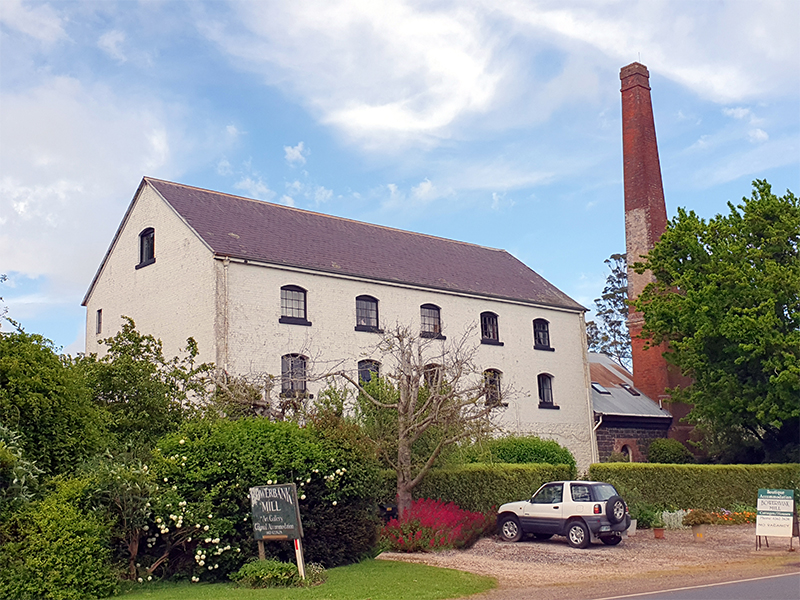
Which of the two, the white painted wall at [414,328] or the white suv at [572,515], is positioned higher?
the white painted wall at [414,328]

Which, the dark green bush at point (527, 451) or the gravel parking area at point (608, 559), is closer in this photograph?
the gravel parking area at point (608, 559)

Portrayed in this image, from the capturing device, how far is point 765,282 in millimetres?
28625

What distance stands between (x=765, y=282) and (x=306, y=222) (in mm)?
17568

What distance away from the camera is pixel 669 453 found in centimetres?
3491

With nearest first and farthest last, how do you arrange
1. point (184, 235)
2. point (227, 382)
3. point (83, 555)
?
point (83, 555)
point (227, 382)
point (184, 235)

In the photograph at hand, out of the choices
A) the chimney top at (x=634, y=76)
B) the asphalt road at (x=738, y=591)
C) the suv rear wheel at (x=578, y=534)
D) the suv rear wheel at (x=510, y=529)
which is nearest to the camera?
the asphalt road at (x=738, y=591)

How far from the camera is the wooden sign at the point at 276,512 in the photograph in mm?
13680

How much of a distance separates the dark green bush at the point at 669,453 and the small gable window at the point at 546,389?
5159 millimetres

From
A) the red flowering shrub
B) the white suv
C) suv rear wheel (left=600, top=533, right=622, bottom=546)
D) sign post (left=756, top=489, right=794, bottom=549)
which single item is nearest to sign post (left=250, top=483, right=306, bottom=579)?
the red flowering shrub

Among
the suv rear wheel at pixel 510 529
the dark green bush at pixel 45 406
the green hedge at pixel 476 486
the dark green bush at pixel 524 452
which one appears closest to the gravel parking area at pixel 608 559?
the suv rear wheel at pixel 510 529

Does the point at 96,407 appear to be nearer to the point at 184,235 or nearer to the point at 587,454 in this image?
the point at 184,235

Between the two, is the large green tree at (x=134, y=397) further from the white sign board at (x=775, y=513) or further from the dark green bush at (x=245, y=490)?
the white sign board at (x=775, y=513)

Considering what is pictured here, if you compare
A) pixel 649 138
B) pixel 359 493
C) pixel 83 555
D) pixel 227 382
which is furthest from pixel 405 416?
pixel 649 138

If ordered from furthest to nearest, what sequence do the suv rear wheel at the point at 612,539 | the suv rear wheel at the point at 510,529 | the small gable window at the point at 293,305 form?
the small gable window at the point at 293,305 → the suv rear wheel at the point at 510,529 → the suv rear wheel at the point at 612,539
